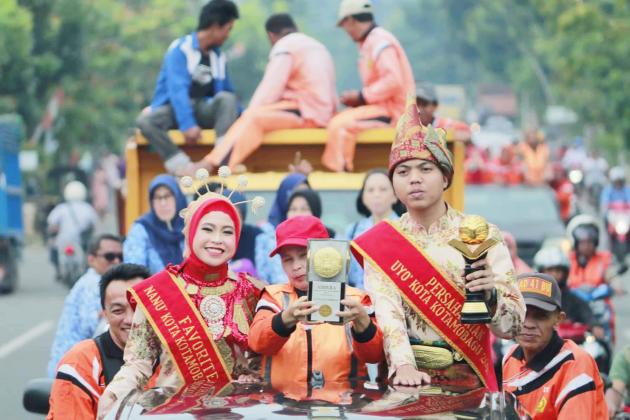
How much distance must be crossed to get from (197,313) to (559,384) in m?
1.57

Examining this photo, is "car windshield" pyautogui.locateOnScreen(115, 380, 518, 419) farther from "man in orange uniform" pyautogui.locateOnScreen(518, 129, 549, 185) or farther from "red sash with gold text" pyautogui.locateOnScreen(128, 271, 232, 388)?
"man in orange uniform" pyautogui.locateOnScreen(518, 129, 549, 185)

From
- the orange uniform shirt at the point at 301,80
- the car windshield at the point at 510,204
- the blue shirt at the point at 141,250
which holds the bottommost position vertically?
the blue shirt at the point at 141,250

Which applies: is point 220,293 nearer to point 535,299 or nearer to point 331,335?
point 331,335

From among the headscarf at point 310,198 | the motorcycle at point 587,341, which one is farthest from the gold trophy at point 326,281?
the motorcycle at point 587,341

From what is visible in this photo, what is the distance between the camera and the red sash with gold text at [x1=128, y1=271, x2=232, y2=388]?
245 inches

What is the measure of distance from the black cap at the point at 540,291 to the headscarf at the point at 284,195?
9.69ft

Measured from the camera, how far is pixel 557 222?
69.2 feet

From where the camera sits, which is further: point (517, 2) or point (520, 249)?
point (517, 2)

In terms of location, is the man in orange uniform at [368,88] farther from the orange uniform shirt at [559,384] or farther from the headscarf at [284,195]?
the orange uniform shirt at [559,384]

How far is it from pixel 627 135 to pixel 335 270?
34.9m

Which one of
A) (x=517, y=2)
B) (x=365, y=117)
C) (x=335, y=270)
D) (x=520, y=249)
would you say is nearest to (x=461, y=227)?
(x=335, y=270)

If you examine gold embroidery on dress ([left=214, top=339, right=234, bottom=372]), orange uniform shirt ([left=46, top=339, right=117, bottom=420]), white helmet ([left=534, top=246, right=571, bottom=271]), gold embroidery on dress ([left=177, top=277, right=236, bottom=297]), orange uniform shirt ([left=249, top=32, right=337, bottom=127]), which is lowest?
orange uniform shirt ([left=46, top=339, right=117, bottom=420])

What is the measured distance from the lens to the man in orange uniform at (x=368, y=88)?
1119cm

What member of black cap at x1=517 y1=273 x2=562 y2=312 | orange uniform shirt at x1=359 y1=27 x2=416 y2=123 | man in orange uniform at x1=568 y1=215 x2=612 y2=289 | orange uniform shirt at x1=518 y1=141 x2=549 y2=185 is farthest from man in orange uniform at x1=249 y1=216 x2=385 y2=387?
orange uniform shirt at x1=518 y1=141 x2=549 y2=185
